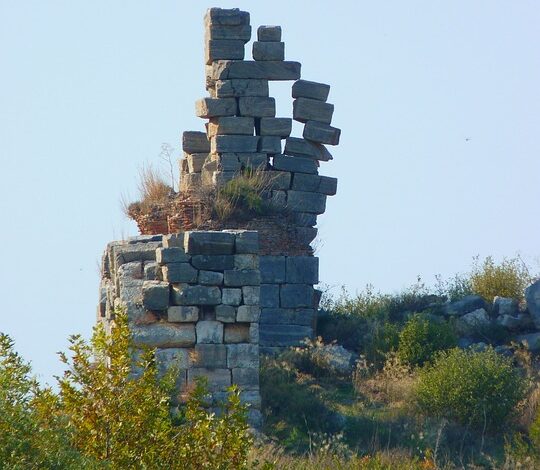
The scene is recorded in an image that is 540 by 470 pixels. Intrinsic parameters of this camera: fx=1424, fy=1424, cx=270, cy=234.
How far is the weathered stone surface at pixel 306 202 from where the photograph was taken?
2149 cm

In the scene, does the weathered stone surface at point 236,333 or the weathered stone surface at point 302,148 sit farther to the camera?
A: the weathered stone surface at point 302,148

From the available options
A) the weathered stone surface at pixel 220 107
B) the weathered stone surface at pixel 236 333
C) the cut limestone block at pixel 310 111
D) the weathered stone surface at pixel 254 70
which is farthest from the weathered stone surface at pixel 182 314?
the cut limestone block at pixel 310 111

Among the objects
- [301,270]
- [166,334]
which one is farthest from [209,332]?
[301,270]

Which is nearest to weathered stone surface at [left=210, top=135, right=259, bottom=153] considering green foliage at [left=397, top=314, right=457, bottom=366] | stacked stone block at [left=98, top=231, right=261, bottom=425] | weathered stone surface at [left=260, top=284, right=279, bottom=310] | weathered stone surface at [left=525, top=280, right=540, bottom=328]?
weathered stone surface at [left=260, top=284, right=279, bottom=310]

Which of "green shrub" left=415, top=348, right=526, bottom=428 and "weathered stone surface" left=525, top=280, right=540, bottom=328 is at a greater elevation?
"weathered stone surface" left=525, top=280, right=540, bottom=328

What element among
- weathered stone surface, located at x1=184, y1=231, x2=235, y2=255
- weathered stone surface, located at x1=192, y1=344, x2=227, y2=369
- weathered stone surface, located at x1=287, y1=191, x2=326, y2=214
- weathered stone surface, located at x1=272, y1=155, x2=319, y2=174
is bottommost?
weathered stone surface, located at x1=192, y1=344, x2=227, y2=369

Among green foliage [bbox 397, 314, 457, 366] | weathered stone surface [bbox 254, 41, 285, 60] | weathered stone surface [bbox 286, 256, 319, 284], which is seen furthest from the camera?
weathered stone surface [bbox 254, 41, 285, 60]

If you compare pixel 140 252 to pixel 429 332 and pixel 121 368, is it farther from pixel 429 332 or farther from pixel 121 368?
pixel 121 368

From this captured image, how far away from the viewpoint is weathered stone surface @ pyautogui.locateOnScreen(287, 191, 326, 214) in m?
21.5

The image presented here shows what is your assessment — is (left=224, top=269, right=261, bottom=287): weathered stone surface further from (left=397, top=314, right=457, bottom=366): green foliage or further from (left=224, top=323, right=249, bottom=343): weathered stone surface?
(left=397, top=314, right=457, bottom=366): green foliage

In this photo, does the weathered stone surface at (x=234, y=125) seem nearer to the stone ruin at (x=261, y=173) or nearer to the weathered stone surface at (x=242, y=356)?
the stone ruin at (x=261, y=173)

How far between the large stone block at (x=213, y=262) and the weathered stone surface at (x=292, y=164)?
19.9ft

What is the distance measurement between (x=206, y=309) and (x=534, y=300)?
6.35m

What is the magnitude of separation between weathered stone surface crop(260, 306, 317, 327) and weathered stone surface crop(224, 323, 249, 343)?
482cm
